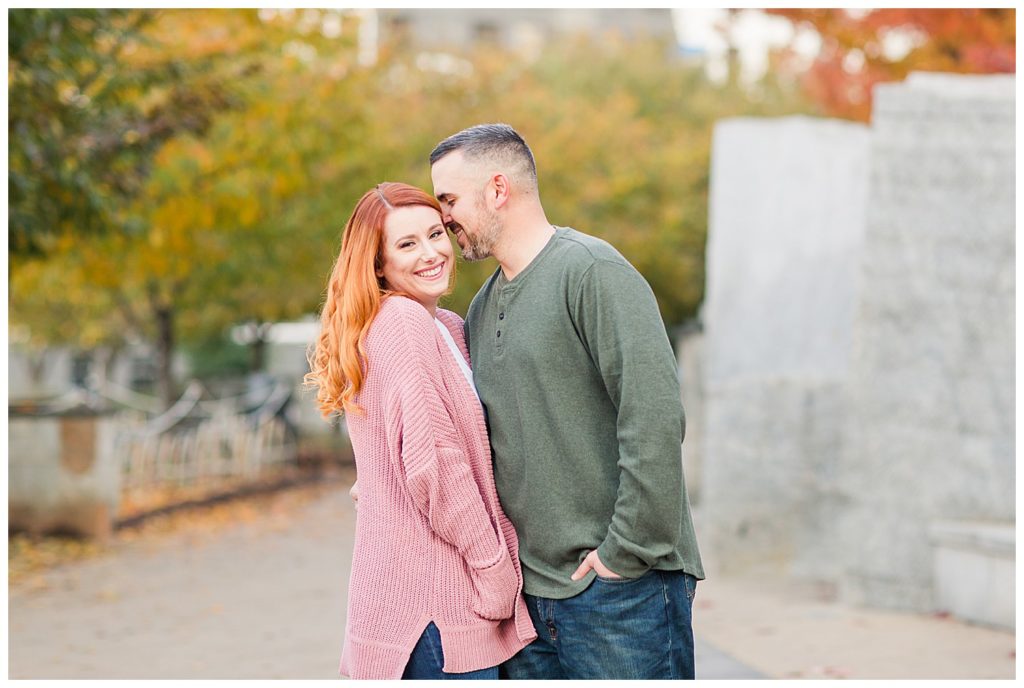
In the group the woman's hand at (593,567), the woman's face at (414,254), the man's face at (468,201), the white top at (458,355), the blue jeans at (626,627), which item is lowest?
the blue jeans at (626,627)

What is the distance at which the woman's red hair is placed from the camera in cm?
310

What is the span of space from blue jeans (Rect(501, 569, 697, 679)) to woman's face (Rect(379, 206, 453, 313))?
799mm

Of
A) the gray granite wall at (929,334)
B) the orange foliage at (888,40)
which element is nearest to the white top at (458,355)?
the gray granite wall at (929,334)

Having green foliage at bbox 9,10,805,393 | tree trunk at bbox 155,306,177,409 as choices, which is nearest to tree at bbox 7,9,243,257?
green foliage at bbox 9,10,805,393

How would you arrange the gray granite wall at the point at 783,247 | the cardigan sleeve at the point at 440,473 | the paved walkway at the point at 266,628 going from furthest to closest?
the gray granite wall at the point at 783,247 → the paved walkway at the point at 266,628 → the cardigan sleeve at the point at 440,473

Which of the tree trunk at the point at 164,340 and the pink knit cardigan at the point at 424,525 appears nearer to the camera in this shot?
the pink knit cardigan at the point at 424,525

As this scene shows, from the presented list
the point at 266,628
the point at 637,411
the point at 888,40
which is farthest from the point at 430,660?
the point at 888,40

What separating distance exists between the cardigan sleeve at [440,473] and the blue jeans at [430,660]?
13 cm

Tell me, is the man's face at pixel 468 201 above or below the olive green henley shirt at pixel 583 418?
above

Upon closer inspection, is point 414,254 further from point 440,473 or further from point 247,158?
point 247,158

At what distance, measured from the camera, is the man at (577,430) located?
2.89 meters

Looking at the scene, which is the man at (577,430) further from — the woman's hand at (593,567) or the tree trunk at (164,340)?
the tree trunk at (164,340)

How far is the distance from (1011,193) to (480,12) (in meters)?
55.4

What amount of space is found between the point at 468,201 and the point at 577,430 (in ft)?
2.03
